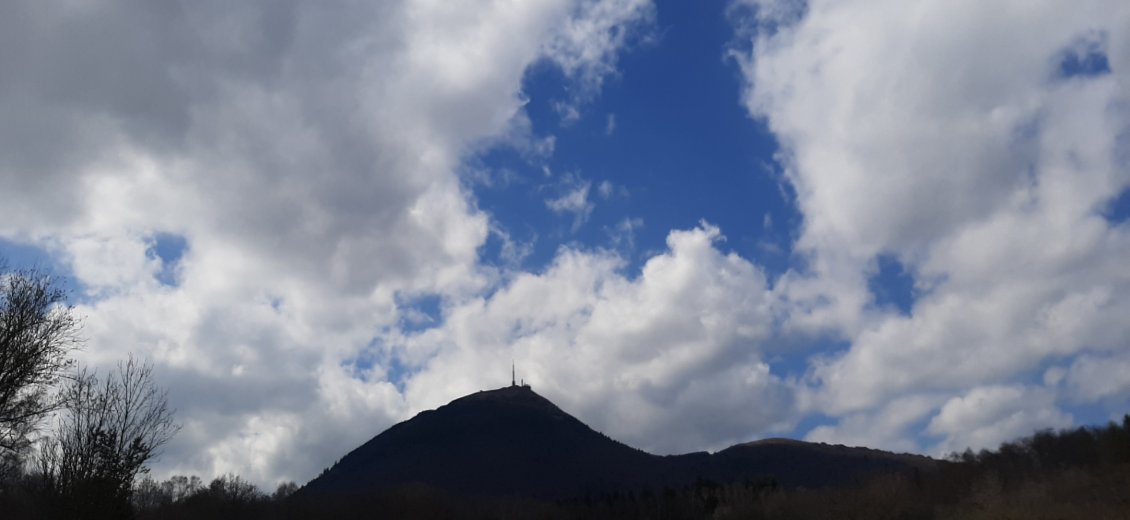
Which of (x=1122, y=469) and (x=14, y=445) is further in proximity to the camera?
(x=1122, y=469)

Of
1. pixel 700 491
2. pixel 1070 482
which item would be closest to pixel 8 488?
pixel 1070 482

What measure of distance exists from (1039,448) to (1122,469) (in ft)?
118

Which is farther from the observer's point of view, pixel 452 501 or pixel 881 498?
pixel 452 501

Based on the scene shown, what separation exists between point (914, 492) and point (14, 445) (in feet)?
397

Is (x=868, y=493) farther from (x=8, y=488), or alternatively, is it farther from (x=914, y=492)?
(x=8, y=488)

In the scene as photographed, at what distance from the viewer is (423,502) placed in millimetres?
176750

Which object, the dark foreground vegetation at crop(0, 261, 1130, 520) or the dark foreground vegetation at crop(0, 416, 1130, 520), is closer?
the dark foreground vegetation at crop(0, 261, 1130, 520)

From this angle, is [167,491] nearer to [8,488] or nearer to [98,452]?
[8,488]

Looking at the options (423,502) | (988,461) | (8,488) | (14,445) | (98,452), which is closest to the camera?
(98,452)

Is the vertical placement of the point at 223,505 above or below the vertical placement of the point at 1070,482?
above

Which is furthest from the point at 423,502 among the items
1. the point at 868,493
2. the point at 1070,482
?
the point at 1070,482

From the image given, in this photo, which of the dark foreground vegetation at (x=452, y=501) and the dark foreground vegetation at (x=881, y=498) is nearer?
the dark foreground vegetation at (x=452, y=501)

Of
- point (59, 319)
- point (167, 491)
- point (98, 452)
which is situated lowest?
point (98, 452)

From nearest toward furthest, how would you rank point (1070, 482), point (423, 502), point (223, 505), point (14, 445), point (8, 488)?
point (14, 445) < point (8, 488) < point (1070, 482) < point (223, 505) < point (423, 502)
